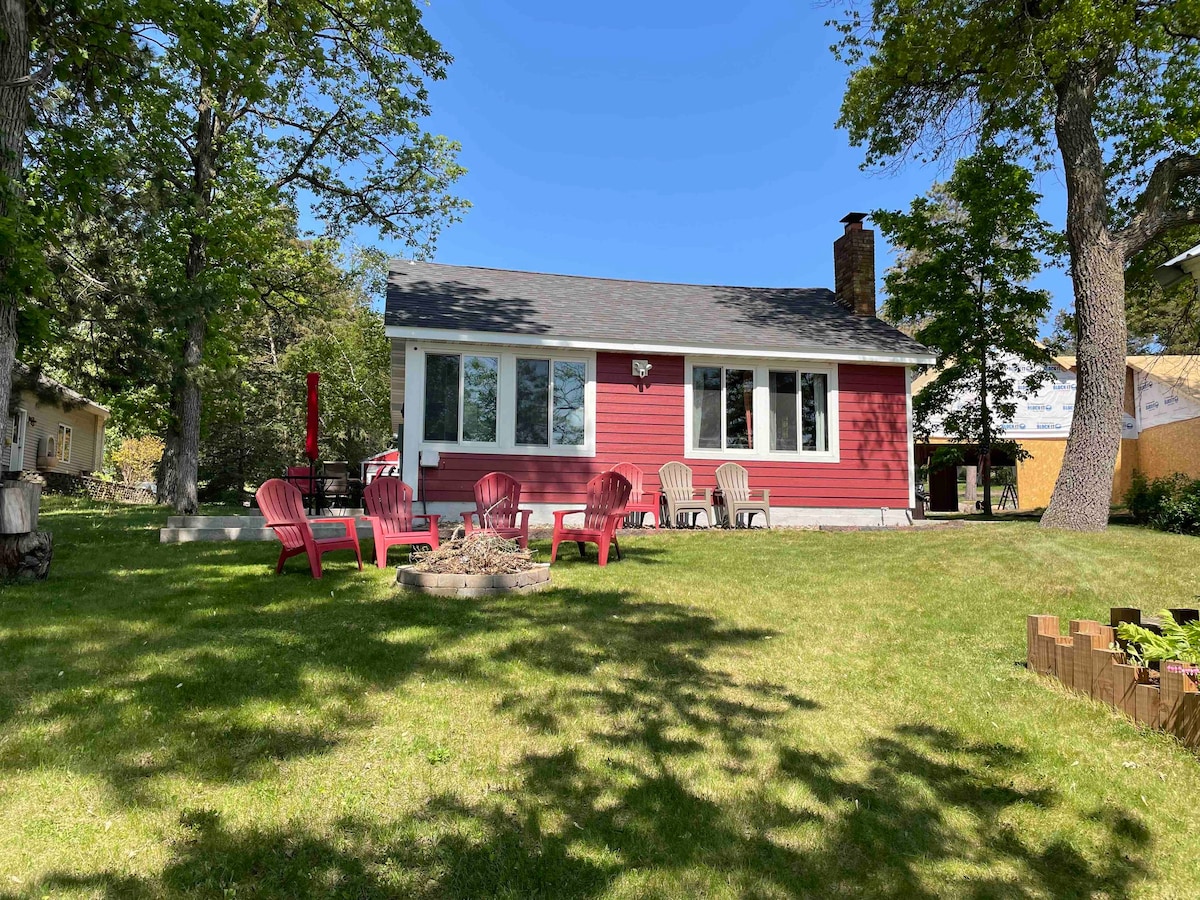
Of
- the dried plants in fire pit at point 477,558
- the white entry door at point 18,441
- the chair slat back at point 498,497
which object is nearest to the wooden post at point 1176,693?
the dried plants in fire pit at point 477,558

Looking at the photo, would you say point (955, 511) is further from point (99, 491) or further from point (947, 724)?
point (99, 491)

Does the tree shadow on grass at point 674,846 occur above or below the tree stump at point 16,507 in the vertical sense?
below

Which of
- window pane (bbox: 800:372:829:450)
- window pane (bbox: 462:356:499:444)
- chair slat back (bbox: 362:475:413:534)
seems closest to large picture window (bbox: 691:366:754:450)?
window pane (bbox: 800:372:829:450)

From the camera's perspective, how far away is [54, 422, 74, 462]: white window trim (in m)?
26.8

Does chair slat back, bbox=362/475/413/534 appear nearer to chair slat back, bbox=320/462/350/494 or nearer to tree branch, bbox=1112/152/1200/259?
chair slat back, bbox=320/462/350/494

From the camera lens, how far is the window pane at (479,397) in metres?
11.3

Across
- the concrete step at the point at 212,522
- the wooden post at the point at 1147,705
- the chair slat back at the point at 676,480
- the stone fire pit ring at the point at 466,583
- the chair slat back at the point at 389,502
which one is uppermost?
the chair slat back at the point at 676,480

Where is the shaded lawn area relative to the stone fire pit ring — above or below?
below

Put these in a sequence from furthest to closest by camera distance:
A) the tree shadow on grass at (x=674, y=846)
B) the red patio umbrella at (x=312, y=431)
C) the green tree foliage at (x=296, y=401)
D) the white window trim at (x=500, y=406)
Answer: the green tree foliage at (x=296, y=401) < the white window trim at (x=500, y=406) < the red patio umbrella at (x=312, y=431) < the tree shadow on grass at (x=674, y=846)

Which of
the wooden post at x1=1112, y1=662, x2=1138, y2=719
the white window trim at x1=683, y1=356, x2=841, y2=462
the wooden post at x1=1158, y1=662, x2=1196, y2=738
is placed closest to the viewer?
the wooden post at x1=1158, y1=662, x2=1196, y2=738

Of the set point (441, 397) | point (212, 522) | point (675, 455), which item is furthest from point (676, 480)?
point (212, 522)

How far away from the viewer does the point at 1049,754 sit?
310cm

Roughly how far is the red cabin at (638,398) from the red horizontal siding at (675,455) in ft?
0.07

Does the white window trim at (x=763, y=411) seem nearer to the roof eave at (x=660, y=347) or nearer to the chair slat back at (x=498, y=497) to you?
the roof eave at (x=660, y=347)
